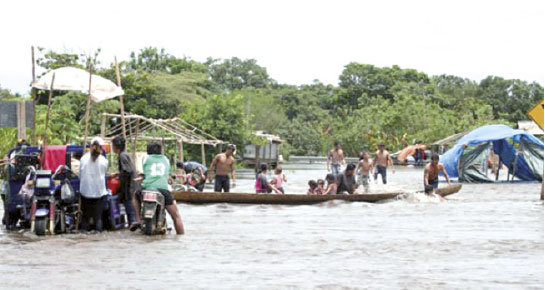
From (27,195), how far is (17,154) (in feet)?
2.10

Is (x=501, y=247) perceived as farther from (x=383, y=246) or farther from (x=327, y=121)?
(x=327, y=121)

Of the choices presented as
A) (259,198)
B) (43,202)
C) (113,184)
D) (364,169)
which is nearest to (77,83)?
(113,184)

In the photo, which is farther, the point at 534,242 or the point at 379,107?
the point at 379,107

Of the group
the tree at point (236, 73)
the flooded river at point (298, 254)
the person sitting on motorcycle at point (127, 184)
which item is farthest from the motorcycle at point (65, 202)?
the tree at point (236, 73)

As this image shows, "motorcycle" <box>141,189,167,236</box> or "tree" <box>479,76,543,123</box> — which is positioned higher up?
"tree" <box>479,76,543,123</box>

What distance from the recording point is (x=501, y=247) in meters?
13.6

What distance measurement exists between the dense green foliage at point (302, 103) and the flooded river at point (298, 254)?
1415cm

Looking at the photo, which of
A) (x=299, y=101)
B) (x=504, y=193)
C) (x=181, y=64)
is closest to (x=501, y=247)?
(x=504, y=193)

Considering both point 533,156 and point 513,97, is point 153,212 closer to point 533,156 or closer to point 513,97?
point 533,156

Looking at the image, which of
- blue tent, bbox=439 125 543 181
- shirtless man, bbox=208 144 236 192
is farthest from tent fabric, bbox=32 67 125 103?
blue tent, bbox=439 125 543 181

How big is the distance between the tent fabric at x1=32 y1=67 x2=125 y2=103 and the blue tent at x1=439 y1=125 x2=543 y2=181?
757 inches

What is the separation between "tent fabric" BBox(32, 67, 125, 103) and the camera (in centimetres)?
1593

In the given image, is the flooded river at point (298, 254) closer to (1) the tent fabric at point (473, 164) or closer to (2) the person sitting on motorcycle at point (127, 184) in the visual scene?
(2) the person sitting on motorcycle at point (127, 184)

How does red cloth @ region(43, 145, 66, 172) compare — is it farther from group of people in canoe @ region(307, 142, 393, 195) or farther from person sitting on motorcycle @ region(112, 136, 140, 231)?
group of people in canoe @ region(307, 142, 393, 195)
